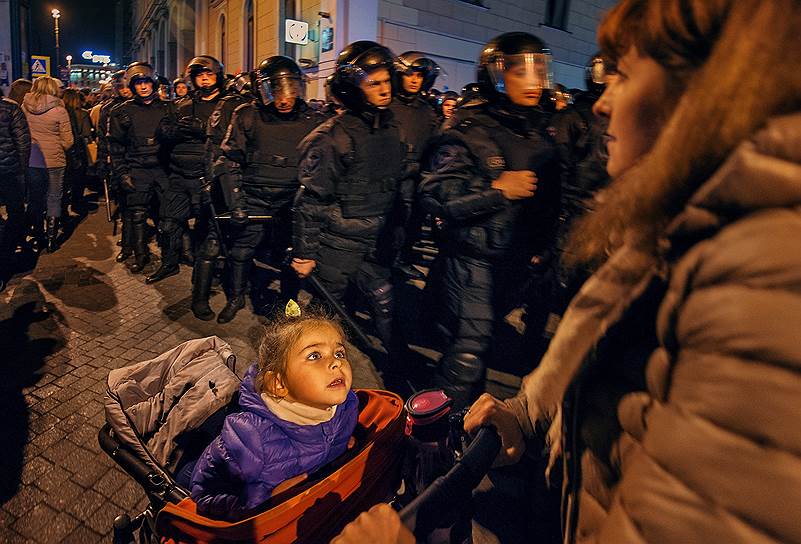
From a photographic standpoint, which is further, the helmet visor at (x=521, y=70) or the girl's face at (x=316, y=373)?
the helmet visor at (x=521, y=70)

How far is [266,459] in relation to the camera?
6.05ft

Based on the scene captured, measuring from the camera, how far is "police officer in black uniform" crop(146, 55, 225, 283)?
6.34 m

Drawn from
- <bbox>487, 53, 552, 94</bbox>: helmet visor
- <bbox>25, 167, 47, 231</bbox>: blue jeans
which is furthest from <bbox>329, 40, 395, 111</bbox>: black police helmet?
<bbox>25, 167, 47, 231</bbox>: blue jeans

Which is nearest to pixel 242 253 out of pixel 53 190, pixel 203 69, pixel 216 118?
pixel 216 118

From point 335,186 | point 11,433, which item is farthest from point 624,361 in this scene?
point 11,433

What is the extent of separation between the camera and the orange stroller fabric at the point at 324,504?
1640 mm

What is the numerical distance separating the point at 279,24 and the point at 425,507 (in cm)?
1641

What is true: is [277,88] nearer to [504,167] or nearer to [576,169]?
[504,167]

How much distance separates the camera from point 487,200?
3150 mm

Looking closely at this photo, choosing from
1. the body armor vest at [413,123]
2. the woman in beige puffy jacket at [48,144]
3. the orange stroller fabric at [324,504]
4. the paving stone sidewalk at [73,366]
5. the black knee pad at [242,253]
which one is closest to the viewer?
the orange stroller fabric at [324,504]

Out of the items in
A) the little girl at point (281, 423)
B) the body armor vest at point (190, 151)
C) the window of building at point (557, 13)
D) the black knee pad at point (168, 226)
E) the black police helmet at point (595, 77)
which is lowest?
the black knee pad at point (168, 226)

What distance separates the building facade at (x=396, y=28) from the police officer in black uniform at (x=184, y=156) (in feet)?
13.9

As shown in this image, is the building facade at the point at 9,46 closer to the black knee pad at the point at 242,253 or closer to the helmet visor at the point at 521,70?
the black knee pad at the point at 242,253

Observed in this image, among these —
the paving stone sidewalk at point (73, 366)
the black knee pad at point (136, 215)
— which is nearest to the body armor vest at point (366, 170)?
the paving stone sidewalk at point (73, 366)
